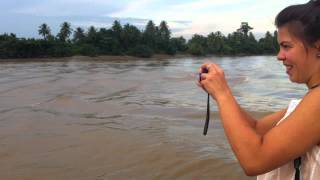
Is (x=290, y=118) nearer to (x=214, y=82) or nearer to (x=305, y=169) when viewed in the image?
(x=305, y=169)

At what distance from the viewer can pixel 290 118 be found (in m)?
1.70

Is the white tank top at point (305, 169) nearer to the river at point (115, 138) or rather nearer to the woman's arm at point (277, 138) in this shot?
the woman's arm at point (277, 138)

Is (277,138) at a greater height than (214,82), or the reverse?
(214,82)

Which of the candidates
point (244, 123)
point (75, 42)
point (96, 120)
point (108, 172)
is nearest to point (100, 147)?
point (108, 172)

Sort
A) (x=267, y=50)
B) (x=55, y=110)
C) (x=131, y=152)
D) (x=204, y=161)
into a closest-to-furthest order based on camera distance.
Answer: (x=204, y=161) → (x=131, y=152) → (x=55, y=110) → (x=267, y=50)

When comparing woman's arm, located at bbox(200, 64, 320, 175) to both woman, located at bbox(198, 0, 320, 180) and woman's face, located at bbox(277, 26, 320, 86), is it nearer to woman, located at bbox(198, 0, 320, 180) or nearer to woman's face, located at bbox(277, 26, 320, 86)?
woman, located at bbox(198, 0, 320, 180)

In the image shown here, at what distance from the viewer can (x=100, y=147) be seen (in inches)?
280

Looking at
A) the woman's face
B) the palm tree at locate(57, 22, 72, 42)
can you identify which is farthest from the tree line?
the woman's face

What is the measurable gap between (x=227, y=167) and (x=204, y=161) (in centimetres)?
40

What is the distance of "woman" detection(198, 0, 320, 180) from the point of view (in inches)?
66.1

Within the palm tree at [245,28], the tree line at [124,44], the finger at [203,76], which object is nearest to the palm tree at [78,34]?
the tree line at [124,44]

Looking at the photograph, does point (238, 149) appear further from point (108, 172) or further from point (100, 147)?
point (100, 147)

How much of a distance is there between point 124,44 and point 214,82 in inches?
2974

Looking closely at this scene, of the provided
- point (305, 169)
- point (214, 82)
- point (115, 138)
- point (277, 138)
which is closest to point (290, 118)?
point (277, 138)
